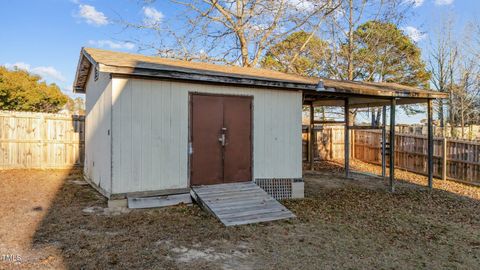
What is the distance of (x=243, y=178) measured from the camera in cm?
685

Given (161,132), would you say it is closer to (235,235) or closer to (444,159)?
(235,235)

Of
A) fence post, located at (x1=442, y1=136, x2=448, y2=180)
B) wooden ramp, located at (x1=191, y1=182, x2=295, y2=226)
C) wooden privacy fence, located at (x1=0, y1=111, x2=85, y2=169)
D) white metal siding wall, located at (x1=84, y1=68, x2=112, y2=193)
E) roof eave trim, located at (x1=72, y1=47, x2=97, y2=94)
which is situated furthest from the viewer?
fence post, located at (x1=442, y1=136, x2=448, y2=180)

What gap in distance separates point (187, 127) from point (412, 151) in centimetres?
890

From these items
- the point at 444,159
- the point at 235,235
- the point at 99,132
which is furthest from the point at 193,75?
the point at 444,159

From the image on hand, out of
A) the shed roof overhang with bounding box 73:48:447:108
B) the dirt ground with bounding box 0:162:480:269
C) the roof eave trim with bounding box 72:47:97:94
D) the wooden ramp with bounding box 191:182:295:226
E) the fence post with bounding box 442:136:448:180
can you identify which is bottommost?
the dirt ground with bounding box 0:162:480:269

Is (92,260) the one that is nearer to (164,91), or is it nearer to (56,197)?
(164,91)

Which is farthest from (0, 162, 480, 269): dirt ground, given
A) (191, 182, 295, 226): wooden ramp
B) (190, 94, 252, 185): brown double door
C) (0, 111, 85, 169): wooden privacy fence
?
(0, 111, 85, 169): wooden privacy fence

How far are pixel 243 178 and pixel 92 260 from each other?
3742mm

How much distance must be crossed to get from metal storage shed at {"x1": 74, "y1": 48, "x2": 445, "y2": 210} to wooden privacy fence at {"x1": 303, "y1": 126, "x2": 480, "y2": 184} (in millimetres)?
3955

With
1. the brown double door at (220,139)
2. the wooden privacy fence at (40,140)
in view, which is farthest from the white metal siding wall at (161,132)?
the wooden privacy fence at (40,140)

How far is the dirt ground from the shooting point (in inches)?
145

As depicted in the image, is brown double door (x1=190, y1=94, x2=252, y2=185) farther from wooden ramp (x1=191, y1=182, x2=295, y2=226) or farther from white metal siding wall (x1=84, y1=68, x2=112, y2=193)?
white metal siding wall (x1=84, y1=68, x2=112, y2=193)

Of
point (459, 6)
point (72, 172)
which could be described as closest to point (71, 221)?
point (72, 172)

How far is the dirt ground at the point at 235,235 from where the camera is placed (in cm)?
369
